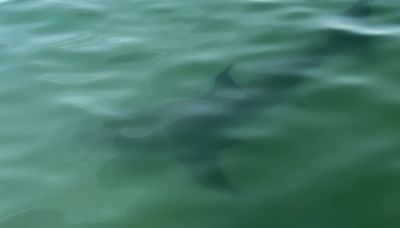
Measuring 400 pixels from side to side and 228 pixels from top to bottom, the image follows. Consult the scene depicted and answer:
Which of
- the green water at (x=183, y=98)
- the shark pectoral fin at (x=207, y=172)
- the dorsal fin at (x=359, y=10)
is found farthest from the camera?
the dorsal fin at (x=359, y=10)

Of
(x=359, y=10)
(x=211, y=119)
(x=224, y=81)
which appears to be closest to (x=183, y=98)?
Answer: (x=224, y=81)

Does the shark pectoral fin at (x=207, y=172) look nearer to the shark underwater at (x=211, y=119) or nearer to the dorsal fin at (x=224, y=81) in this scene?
the shark underwater at (x=211, y=119)

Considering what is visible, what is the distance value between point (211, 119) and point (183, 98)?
2.40 feet

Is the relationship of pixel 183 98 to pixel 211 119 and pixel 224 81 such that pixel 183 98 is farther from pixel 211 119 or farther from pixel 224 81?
pixel 211 119

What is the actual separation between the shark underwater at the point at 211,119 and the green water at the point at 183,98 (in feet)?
0.28

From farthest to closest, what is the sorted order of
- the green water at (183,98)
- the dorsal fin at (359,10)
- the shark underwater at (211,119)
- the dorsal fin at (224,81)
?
the dorsal fin at (359,10) → the dorsal fin at (224,81) → the shark underwater at (211,119) → the green water at (183,98)

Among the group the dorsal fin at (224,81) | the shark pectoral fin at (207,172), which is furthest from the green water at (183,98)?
the dorsal fin at (224,81)

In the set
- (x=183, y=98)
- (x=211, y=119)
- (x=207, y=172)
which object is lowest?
(x=207, y=172)

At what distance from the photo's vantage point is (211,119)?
682 cm

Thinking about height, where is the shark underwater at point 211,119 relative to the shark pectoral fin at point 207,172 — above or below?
above

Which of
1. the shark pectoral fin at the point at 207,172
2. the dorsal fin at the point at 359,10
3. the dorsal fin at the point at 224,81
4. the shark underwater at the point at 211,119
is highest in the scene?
the dorsal fin at the point at 359,10

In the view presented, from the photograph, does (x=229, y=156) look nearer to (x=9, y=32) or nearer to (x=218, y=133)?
(x=218, y=133)

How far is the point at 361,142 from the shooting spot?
612 centimetres

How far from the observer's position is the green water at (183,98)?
5531 millimetres
